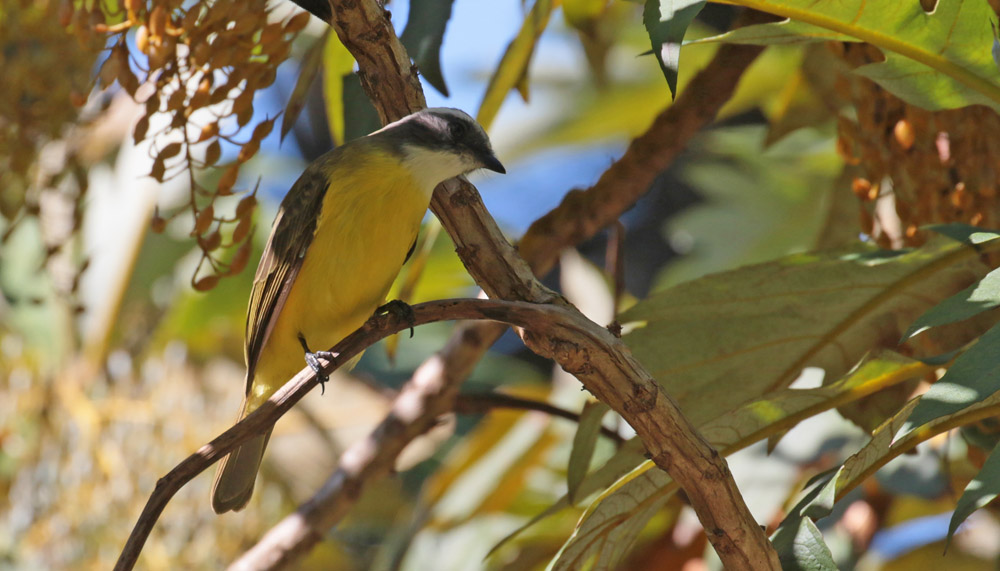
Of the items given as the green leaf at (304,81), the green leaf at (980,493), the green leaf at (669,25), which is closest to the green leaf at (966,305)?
the green leaf at (980,493)

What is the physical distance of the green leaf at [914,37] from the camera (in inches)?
43.9

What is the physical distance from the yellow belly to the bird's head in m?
0.03

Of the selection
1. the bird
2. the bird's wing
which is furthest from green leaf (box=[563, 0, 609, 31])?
the bird's wing

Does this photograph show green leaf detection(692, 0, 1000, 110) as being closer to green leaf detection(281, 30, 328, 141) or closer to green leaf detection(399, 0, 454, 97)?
green leaf detection(399, 0, 454, 97)

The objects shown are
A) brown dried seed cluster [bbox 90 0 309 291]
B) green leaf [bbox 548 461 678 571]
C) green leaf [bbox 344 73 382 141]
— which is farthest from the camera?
green leaf [bbox 344 73 382 141]

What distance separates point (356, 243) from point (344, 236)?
0.02 meters

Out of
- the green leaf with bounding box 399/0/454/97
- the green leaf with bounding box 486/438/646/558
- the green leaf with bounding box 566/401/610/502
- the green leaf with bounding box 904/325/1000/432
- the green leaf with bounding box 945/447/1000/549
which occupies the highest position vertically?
the green leaf with bounding box 399/0/454/97

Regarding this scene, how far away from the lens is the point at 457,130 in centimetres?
166

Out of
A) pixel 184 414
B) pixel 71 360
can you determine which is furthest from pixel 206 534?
pixel 71 360

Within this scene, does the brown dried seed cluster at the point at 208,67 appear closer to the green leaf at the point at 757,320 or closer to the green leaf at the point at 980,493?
the green leaf at the point at 757,320

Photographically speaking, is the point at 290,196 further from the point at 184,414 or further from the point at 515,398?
the point at 184,414

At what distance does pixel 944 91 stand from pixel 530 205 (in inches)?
140

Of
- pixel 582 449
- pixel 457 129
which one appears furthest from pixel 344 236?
pixel 582 449

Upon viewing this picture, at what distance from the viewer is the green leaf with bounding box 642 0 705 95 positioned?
3.00 feet
